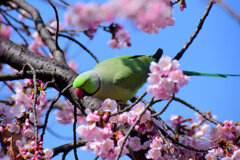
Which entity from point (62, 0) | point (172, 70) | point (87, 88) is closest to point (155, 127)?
point (172, 70)

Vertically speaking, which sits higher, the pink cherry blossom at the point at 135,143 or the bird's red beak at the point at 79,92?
the bird's red beak at the point at 79,92

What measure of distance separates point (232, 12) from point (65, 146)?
1.81 m

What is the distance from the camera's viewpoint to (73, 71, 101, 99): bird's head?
6.43 ft

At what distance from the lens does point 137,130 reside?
1.71m

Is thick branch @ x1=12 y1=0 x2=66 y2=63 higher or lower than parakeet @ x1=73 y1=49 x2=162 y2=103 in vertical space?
higher

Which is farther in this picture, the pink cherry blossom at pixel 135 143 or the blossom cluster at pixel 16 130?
the pink cherry blossom at pixel 135 143

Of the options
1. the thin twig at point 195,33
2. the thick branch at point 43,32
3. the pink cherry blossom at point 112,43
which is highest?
the pink cherry blossom at point 112,43

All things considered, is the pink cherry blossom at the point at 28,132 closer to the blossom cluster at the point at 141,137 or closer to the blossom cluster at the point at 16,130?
the blossom cluster at the point at 16,130

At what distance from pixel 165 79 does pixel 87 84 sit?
2.64ft

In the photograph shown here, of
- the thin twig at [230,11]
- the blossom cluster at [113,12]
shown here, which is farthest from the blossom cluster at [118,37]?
the thin twig at [230,11]

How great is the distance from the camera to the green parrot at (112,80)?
6.51ft

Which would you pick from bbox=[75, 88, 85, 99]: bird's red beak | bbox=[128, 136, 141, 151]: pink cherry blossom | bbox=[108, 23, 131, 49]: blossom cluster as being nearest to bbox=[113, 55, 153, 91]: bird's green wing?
bbox=[75, 88, 85, 99]: bird's red beak

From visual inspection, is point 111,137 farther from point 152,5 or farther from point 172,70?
point 152,5

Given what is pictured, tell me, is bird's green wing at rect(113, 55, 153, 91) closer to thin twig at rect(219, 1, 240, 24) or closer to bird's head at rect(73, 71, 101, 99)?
bird's head at rect(73, 71, 101, 99)
